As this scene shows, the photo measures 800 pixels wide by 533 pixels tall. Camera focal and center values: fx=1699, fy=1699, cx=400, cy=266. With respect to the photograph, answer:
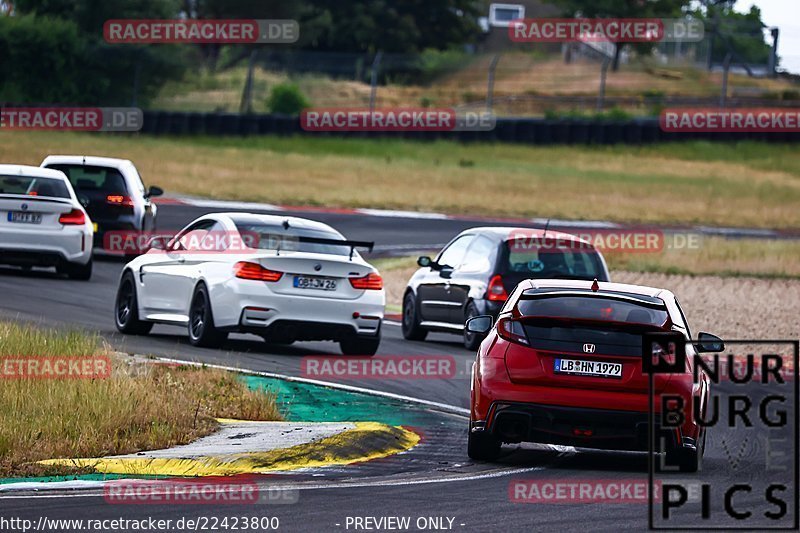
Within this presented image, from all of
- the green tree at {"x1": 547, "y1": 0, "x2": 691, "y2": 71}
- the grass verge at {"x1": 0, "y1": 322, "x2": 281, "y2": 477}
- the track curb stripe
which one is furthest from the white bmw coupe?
the green tree at {"x1": 547, "y1": 0, "x2": 691, "y2": 71}

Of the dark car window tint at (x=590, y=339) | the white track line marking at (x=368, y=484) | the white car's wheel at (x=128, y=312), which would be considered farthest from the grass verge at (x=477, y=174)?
the white track line marking at (x=368, y=484)

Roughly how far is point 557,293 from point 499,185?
38.0 m

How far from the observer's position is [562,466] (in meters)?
11.2

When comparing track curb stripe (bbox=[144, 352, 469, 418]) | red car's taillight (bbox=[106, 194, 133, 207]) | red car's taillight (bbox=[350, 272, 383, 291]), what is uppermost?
red car's taillight (bbox=[106, 194, 133, 207])

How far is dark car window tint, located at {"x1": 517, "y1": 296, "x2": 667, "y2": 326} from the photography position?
36.3 ft

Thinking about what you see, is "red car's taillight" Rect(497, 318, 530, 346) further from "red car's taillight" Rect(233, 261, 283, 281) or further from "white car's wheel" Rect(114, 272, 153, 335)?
"white car's wheel" Rect(114, 272, 153, 335)

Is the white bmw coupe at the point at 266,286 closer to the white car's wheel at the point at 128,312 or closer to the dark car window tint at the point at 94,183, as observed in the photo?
the white car's wheel at the point at 128,312

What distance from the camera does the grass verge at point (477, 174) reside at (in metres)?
43.7

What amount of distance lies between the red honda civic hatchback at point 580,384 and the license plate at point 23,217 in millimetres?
11944

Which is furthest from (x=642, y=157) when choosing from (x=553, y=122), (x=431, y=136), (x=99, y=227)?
(x=99, y=227)

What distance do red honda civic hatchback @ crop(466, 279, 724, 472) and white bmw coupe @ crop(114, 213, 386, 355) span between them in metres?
5.45

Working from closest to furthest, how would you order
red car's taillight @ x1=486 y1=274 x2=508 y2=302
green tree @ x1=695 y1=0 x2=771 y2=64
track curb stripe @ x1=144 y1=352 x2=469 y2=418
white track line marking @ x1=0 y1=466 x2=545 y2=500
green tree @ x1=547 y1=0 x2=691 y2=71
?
white track line marking @ x1=0 y1=466 x2=545 y2=500 → track curb stripe @ x1=144 y1=352 x2=469 y2=418 → red car's taillight @ x1=486 y1=274 x2=508 y2=302 → green tree @ x1=695 y1=0 x2=771 y2=64 → green tree @ x1=547 y1=0 x2=691 y2=71

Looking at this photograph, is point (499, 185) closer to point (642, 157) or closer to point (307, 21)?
point (642, 157)

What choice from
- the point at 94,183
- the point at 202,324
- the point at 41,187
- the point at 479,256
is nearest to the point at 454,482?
the point at 202,324
